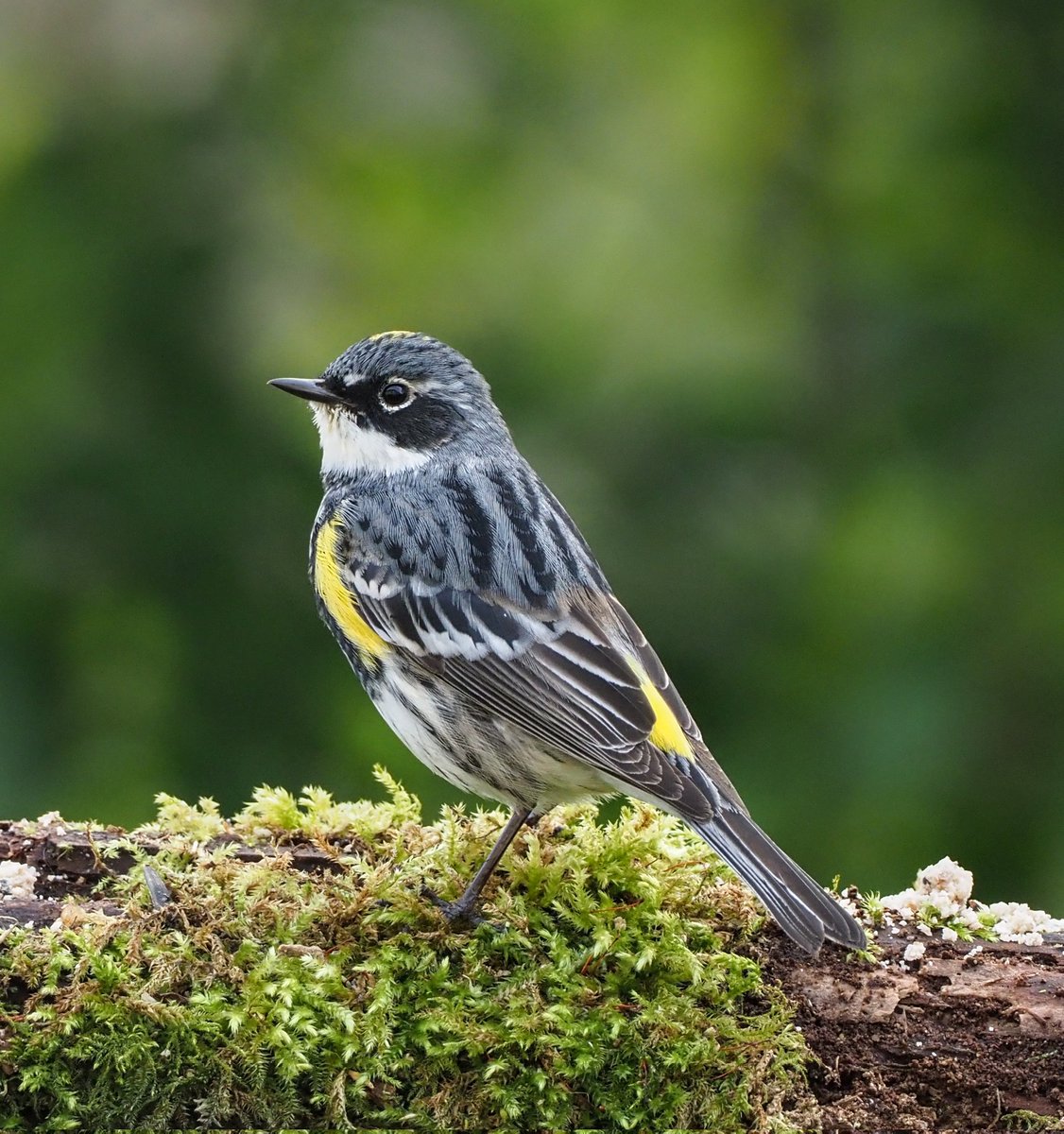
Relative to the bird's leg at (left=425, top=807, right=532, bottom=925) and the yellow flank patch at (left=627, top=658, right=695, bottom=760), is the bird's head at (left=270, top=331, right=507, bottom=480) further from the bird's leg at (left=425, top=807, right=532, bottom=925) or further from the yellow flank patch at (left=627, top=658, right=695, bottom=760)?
the bird's leg at (left=425, top=807, right=532, bottom=925)

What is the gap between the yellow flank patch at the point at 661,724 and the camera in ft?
15.5

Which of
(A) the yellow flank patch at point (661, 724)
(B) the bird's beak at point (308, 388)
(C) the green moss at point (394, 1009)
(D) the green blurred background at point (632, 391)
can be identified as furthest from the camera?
(D) the green blurred background at point (632, 391)

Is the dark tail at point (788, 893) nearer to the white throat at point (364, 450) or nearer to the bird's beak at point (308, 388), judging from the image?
the white throat at point (364, 450)

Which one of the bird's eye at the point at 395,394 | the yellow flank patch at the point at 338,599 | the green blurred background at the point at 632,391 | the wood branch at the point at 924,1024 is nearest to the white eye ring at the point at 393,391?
the bird's eye at the point at 395,394

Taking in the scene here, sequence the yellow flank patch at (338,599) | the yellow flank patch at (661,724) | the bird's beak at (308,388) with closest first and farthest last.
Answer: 1. the yellow flank patch at (661,724)
2. the yellow flank patch at (338,599)
3. the bird's beak at (308,388)

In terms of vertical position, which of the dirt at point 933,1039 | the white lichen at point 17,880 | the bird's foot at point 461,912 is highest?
the dirt at point 933,1039

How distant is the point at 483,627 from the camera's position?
4.95 metres

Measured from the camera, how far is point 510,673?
4844 mm

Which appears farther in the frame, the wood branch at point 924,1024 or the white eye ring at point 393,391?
the white eye ring at point 393,391

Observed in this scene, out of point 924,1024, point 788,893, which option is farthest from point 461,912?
point 924,1024

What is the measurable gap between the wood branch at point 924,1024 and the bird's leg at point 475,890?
0.86m

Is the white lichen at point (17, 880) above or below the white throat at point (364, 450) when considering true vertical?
below

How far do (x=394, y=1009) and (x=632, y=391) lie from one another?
3479mm

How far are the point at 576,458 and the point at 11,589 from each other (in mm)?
2608
